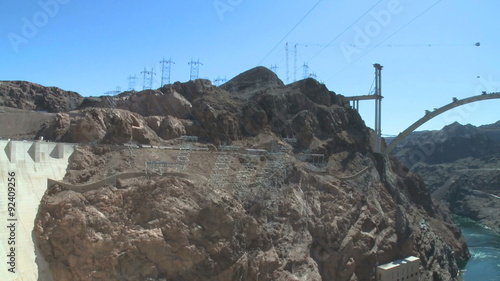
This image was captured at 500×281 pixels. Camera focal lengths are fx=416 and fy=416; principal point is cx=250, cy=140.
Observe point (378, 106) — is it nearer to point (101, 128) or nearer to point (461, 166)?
point (101, 128)

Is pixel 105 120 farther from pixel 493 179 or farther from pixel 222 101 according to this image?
pixel 493 179

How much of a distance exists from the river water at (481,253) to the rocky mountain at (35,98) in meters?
64.3

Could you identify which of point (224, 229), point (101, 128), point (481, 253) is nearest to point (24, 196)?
point (101, 128)

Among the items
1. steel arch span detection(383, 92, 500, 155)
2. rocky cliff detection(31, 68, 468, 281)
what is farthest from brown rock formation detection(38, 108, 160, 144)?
steel arch span detection(383, 92, 500, 155)

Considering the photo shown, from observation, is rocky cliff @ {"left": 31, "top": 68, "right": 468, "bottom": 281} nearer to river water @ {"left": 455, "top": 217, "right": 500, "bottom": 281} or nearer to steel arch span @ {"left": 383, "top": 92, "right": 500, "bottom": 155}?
river water @ {"left": 455, "top": 217, "right": 500, "bottom": 281}

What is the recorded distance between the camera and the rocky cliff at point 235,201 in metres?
27.1

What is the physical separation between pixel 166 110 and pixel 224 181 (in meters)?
15.1

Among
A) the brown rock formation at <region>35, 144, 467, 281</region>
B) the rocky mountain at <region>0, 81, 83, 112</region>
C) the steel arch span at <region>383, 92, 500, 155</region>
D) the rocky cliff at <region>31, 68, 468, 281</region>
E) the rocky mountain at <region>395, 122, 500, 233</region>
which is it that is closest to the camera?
the brown rock formation at <region>35, 144, 467, 281</region>

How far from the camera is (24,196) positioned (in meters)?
26.8

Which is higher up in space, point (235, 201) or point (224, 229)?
point (235, 201)

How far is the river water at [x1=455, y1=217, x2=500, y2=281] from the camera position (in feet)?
185

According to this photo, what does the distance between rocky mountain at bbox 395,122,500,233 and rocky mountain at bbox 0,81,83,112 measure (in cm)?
8806

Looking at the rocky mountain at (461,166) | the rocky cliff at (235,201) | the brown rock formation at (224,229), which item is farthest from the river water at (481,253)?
the brown rock formation at (224,229)

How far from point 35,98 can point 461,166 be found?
12035 centimetres
